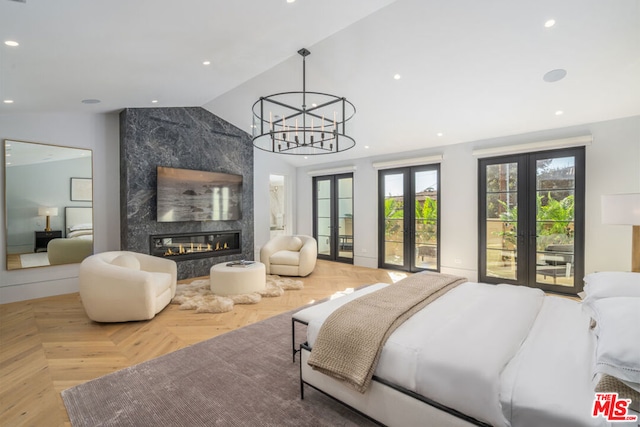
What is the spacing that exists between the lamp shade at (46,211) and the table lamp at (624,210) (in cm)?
687

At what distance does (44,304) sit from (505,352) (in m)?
5.33

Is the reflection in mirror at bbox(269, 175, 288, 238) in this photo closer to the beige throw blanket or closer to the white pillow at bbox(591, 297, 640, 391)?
the beige throw blanket

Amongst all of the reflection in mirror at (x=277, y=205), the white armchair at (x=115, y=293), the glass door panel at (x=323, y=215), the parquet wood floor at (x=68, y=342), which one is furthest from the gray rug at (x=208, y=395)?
the reflection in mirror at (x=277, y=205)

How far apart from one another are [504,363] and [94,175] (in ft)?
19.0

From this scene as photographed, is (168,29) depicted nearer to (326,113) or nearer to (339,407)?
(326,113)

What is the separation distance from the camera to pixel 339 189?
721 centimetres

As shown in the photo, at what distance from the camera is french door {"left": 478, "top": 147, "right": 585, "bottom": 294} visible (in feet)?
13.9

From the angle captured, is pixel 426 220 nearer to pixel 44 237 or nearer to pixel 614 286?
pixel 614 286

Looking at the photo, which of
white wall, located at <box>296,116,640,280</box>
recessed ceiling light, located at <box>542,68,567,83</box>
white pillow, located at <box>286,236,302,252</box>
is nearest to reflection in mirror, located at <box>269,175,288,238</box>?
white wall, located at <box>296,116,640,280</box>

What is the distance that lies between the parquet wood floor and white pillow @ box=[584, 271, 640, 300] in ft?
9.83

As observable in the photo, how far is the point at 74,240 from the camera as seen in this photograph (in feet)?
14.6

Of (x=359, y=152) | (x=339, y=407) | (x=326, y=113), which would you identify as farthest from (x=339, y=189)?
(x=339, y=407)

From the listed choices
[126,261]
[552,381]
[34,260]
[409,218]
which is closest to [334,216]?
[409,218]

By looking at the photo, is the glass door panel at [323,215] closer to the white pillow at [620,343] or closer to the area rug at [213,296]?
the area rug at [213,296]
